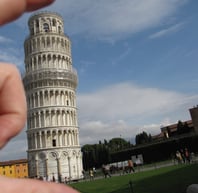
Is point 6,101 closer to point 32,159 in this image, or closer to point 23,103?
point 23,103

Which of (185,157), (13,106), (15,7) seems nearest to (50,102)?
(185,157)

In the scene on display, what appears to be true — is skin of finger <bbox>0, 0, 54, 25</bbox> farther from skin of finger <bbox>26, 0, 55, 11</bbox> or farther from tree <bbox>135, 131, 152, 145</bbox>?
tree <bbox>135, 131, 152, 145</bbox>

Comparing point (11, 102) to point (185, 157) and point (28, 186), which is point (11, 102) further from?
point (185, 157)

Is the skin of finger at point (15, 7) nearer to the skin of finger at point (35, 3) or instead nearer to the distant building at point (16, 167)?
the skin of finger at point (35, 3)

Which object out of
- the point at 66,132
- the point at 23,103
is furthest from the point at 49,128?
the point at 23,103

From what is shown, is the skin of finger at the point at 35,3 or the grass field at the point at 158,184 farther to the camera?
the grass field at the point at 158,184

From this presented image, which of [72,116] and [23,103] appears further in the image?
[72,116]

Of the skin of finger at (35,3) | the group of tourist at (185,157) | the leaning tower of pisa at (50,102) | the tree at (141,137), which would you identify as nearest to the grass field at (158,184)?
the group of tourist at (185,157)
